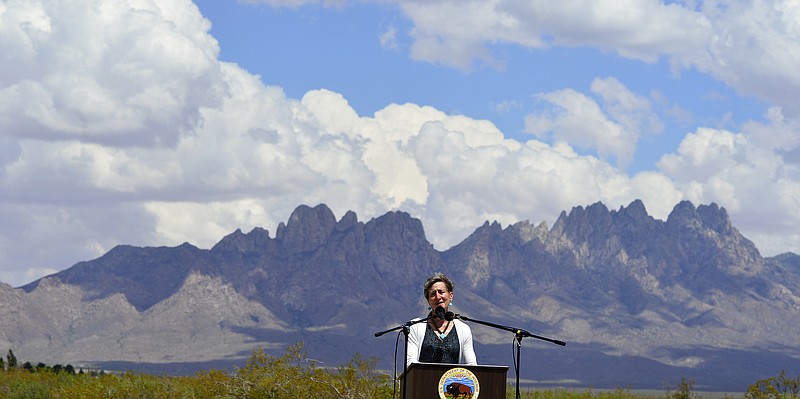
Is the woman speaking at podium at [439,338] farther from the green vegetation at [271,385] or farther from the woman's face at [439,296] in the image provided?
the green vegetation at [271,385]

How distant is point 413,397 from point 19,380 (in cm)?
4698

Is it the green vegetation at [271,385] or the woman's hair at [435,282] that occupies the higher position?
the green vegetation at [271,385]

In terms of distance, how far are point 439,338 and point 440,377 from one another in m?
0.88

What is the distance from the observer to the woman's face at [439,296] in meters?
13.7

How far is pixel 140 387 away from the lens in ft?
157

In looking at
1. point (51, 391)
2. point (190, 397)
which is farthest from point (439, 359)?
point (51, 391)

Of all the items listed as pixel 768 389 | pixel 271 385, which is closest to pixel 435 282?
pixel 271 385

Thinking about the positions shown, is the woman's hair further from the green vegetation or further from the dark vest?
the green vegetation

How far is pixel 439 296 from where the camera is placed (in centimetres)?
1374

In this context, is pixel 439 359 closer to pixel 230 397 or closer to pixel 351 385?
pixel 351 385

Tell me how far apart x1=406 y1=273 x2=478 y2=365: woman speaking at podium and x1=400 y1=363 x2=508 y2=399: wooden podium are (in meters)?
0.64

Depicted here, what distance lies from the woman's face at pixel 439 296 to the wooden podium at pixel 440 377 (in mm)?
815

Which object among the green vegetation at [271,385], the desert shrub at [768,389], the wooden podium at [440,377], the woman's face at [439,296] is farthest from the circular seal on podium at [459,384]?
the desert shrub at [768,389]

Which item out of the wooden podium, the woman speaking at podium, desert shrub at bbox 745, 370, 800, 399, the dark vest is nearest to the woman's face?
the woman speaking at podium
